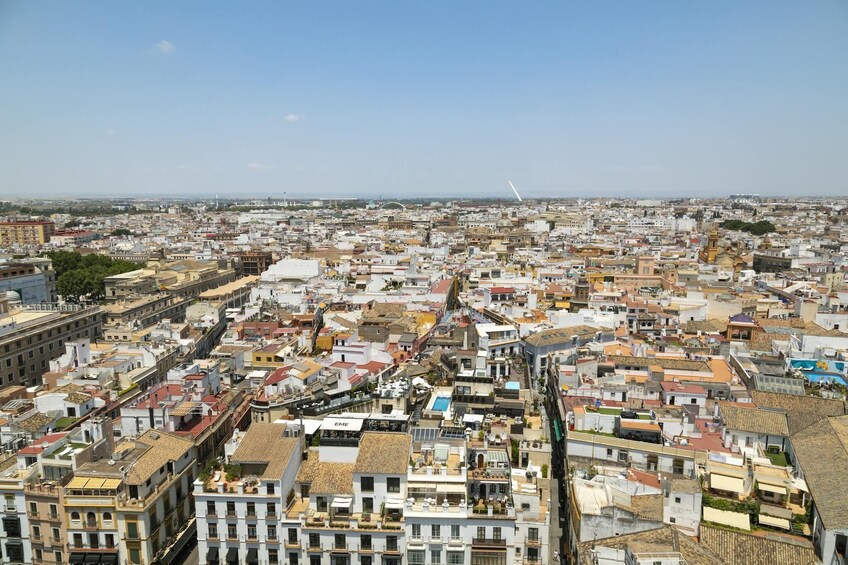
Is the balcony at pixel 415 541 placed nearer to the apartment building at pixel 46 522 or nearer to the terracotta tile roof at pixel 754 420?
the apartment building at pixel 46 522

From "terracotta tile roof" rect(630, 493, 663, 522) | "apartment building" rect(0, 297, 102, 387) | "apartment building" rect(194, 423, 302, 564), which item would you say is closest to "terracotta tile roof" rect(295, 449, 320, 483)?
"apartment building" rect(194, 423, 302, 564)

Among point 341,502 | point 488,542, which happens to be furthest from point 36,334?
point 488,542

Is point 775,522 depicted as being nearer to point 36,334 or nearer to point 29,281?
point 36,334

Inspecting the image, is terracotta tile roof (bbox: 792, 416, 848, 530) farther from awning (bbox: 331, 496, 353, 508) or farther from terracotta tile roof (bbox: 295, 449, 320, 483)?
terracotta tile roof (bbox: 295, 449, 320, 483)

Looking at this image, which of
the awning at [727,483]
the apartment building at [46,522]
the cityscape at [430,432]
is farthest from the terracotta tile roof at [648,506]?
the apartment building at [46,522]

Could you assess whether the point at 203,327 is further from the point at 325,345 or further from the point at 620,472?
the point at 620,472
